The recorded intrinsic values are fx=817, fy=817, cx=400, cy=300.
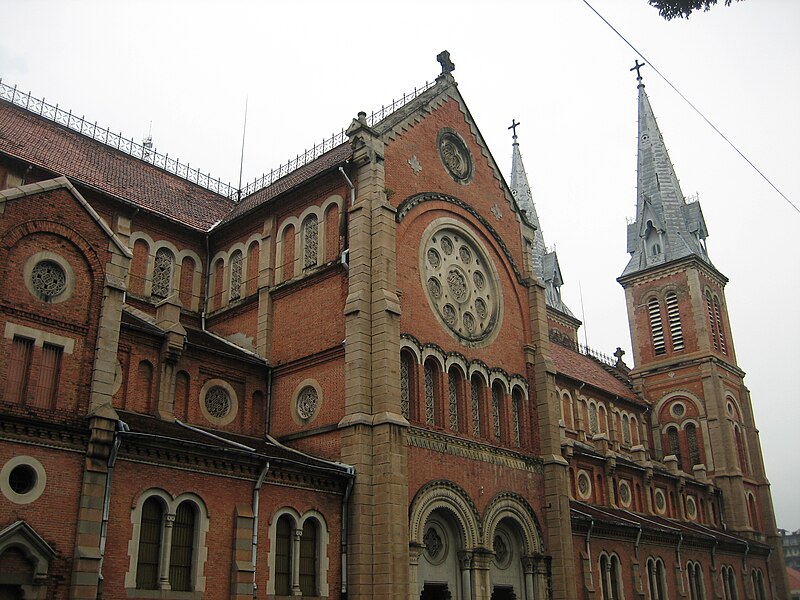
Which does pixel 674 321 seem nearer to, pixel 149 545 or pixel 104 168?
pixel 104 168

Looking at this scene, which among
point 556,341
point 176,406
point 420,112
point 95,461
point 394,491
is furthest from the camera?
point 556,341

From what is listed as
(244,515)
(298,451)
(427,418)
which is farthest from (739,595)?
(244,515)

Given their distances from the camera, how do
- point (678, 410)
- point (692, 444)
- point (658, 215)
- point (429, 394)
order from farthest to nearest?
point (658, 215) < point (678, 410) < point (692, 444) < point (429, 394)

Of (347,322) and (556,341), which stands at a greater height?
(556,341)

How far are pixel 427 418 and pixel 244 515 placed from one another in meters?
8.54

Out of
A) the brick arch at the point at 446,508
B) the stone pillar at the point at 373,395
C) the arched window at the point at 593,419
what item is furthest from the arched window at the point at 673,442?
the stone pillar at the point at 373,395

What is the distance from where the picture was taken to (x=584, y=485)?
44625mm

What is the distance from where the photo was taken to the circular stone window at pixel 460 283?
32000 mm

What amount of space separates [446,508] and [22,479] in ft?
47.9

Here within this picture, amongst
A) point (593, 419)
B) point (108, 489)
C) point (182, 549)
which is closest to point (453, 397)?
point (182, 549)

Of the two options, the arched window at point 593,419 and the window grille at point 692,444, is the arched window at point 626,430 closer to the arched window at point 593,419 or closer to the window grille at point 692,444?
the arched window at point 593,419

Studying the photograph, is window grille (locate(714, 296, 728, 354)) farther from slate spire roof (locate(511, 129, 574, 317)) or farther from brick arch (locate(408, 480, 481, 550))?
brick arch (locate(408, 480, 481, 550))

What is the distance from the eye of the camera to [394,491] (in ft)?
85.1

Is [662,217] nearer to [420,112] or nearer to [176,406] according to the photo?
[420,112]
